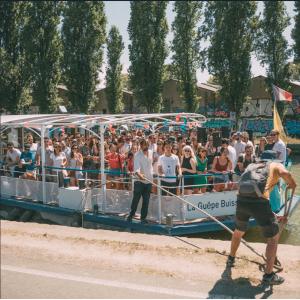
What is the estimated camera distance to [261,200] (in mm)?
5668

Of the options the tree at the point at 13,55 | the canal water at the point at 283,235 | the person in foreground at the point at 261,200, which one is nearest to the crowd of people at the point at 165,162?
the canal water at the point at 283,235

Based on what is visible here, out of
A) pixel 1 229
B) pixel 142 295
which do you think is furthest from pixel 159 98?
pixel 142 295

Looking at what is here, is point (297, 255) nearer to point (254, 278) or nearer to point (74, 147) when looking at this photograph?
point (254, 278)

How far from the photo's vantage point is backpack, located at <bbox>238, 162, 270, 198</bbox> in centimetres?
560

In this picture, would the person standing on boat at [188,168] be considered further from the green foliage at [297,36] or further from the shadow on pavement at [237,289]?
the green foliage at [297,36]

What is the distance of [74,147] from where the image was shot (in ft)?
41.0

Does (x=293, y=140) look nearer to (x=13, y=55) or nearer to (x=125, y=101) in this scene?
(x=13, y=55)

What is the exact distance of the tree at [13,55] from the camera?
3375cm

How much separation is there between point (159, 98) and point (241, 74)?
838cm

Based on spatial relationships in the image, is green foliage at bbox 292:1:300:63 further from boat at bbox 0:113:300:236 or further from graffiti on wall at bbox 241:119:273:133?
boat at bbox 0:113:300:236

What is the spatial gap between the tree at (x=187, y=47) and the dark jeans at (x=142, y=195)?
3400 cm

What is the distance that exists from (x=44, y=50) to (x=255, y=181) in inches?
1294

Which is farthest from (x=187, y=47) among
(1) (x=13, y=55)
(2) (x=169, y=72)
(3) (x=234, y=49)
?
(1) (x=13, y=55)

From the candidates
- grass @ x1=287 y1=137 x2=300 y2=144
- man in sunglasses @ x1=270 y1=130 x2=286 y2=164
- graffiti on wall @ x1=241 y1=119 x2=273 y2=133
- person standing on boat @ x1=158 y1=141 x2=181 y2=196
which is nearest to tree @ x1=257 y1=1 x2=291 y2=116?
graffiti on wall @ x1=241 y1=119 x2=273 y2=133
